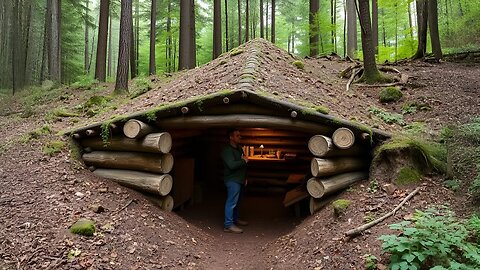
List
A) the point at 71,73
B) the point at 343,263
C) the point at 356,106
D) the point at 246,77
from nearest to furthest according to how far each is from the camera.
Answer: the point at 343,263 → the point at 246,77 → the point at 356,106 → the point at 71,73

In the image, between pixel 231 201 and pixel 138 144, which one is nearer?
pixel 138 144

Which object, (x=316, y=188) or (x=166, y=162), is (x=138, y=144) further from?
(x=316, y=188)

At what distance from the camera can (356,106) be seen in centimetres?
830

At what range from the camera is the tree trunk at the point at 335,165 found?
19.6 feet

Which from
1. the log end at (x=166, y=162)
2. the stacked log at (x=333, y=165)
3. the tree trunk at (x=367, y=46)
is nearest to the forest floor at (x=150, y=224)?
the stacked log at (x=333, y=165)

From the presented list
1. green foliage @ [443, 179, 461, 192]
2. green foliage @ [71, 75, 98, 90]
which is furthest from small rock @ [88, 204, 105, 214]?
green foliage @ [71, 75, 98, 90]

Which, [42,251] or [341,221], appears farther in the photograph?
[341,221]

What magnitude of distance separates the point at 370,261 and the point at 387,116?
4.81 m

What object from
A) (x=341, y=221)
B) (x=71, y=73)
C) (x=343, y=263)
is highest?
(x=71, y=73)

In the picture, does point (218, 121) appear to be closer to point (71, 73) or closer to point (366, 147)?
point (366, 147)

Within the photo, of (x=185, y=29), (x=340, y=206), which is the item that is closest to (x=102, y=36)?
(x=185, y=29)

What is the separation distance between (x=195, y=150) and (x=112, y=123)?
4106 millimetres

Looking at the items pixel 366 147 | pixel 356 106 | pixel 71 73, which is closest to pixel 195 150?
pixel 356 106

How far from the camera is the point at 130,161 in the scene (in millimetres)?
6684
